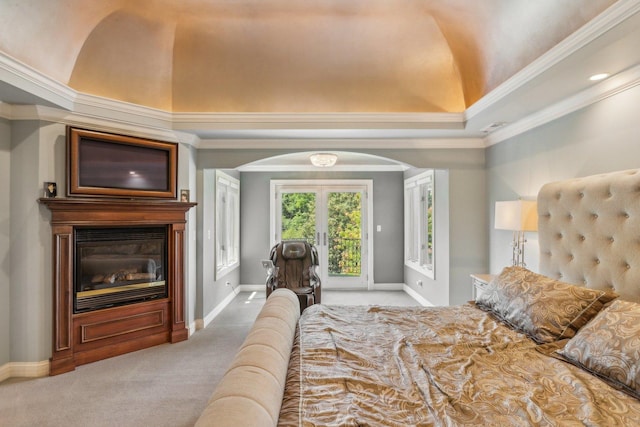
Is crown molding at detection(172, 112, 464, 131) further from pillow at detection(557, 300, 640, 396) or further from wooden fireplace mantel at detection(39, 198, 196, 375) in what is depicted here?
pillow at detection(557, 300, 640, 396)

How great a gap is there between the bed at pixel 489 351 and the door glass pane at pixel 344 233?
3736 mm

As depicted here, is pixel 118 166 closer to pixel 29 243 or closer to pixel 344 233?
pixel 29 243

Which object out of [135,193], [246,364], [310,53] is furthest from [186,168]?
[246,364]

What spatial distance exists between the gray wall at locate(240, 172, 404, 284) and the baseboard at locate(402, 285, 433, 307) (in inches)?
9.3

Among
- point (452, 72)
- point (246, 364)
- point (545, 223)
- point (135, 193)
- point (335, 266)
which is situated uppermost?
point (452, 72)

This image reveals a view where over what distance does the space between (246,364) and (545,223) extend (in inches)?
96.8

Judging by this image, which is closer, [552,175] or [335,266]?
[552,175]

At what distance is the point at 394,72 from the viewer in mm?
3326

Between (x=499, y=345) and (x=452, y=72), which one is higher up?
(x=452, y=72)

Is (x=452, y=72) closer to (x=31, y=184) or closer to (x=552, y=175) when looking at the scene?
(x=552, y=175)

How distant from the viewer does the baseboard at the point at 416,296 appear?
492 centimetres

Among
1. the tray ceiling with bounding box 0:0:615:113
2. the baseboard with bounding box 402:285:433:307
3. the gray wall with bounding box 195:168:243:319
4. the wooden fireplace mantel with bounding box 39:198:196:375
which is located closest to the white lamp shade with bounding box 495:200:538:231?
the tray ceiling with bounding box 0:0:615:113

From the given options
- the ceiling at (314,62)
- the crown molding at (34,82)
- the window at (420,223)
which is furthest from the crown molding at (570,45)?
the crown molding at (34,82)

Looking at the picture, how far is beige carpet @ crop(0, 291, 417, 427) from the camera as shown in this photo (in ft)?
7.30
